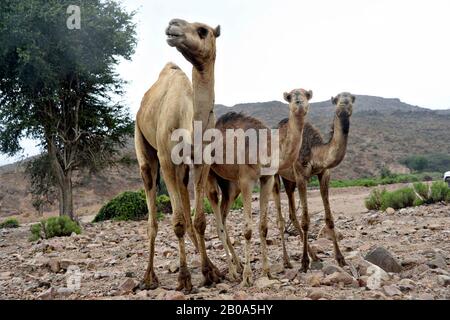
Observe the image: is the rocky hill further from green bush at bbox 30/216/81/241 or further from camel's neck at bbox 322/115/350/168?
camel's neck at bbox 322/115/350/168

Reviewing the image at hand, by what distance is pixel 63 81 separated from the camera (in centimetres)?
2133

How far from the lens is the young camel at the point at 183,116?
5.36 meters

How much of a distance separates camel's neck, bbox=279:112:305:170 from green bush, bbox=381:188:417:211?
33.2ft

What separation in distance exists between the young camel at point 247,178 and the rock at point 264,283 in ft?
0.34

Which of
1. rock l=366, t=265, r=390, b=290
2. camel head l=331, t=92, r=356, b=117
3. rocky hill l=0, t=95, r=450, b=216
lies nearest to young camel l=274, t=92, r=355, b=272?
camel head l=331, t=92, r=356, b=117

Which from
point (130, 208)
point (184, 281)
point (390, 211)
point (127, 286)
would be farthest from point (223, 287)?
point (130, 208)

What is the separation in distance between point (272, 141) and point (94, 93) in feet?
55.8

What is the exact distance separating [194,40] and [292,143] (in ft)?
7.70

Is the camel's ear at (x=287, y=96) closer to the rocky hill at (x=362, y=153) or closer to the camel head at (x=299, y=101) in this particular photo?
the camel head at (x=299, y=101)

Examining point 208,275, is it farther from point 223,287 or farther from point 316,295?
point 316,295

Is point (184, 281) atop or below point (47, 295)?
atop

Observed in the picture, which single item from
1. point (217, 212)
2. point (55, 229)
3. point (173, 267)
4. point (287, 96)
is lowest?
point (55, 229)

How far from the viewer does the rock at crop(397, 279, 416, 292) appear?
17.3ft

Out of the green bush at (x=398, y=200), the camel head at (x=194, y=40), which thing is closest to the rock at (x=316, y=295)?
the camel head at (x=194, y=40)
